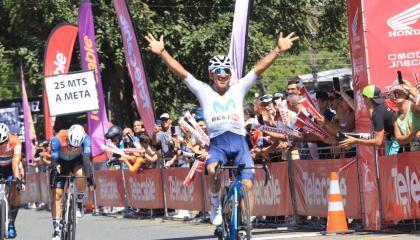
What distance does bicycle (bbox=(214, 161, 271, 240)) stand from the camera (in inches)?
422

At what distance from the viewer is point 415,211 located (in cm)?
1265

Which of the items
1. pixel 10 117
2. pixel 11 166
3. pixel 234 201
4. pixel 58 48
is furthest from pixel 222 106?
pixel 10 117

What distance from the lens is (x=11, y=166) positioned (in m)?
15.2

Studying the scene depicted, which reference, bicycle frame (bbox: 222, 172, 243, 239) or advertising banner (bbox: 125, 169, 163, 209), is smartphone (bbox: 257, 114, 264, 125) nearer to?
advertising banner (bbox: 125, 169, 163, 209)

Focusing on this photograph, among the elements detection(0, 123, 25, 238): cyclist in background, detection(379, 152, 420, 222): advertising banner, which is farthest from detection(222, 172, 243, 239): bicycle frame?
detection(0, 123, 25, 238): cyclist in background

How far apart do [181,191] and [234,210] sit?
9.09m

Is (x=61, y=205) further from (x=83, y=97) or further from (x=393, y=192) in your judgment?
(x=83, y=97)

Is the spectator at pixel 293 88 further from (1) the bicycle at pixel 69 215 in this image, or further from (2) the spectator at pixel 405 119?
(1) the bicycle at pixel 69 215

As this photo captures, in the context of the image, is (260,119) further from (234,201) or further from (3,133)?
(234,201)

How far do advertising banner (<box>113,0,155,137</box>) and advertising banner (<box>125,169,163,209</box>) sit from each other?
0.96m

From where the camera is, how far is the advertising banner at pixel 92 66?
25359 millimetres

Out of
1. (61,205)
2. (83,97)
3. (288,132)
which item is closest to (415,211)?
(288,132)

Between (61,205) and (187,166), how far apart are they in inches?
224

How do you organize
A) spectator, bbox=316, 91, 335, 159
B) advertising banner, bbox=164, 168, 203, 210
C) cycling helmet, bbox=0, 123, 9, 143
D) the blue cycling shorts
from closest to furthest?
the blue cycling shorts → cycling helmet, bbox=0, 123, 9, 143 → spectator, bbox=316, 91, 335, 159 → advertising banner, bbox=164, 168, 203, 210
